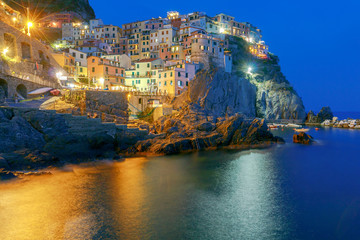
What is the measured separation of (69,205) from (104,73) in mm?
42633

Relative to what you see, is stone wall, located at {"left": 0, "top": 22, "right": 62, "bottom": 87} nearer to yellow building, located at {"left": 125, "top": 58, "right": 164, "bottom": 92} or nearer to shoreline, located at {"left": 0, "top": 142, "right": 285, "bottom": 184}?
shoreline, located at {"left": 0, "top": 142, "right": 285, "bottom": 184}

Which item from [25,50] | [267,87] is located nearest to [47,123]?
[25,50]

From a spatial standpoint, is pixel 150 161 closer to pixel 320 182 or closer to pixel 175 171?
pixel 175 171

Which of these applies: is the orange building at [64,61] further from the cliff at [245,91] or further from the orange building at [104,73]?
the cliff at [245,91]

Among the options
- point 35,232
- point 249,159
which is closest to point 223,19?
point 249,159

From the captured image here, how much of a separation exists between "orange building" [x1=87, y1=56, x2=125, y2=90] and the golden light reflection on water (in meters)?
34.0

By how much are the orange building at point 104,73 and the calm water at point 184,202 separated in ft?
102

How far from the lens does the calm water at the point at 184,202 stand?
47.7ft

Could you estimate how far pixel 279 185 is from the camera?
22844mm

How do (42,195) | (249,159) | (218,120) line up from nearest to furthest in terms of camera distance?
(42,195) < (249,159) < (218,120)

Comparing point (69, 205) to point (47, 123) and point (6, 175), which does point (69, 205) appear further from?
point (47, 123)

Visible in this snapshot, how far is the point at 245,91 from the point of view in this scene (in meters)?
68.3

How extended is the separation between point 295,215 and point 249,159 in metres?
15.1

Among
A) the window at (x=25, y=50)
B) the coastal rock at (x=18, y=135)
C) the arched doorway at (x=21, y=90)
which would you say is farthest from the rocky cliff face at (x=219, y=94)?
the coastal rock at (x=18, y=135)
